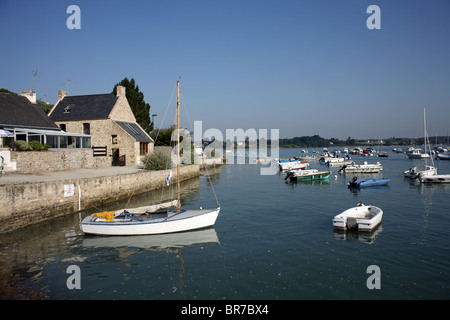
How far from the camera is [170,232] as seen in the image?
16.5 m

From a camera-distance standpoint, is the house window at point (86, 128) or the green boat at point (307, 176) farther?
the green boat at point (307, 176)

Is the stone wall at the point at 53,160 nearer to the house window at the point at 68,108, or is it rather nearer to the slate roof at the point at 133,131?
the slate roof at the point at 133,131

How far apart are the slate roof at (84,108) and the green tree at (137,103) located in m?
12.8

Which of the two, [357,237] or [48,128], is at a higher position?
[48,128]

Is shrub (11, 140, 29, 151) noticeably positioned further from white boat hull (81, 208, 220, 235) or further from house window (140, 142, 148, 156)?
house window (140, 142, 148, 156)

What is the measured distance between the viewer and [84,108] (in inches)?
1564

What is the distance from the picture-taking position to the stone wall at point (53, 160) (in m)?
23.1

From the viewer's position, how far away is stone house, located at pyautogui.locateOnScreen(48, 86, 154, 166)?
Answer: 36.9 metres

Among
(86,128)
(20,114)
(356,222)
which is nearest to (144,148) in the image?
(86,128)

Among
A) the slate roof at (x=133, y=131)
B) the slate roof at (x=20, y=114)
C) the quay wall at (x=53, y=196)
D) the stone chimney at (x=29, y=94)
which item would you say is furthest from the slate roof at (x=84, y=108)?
the quay wall at (x=53, y=196)
